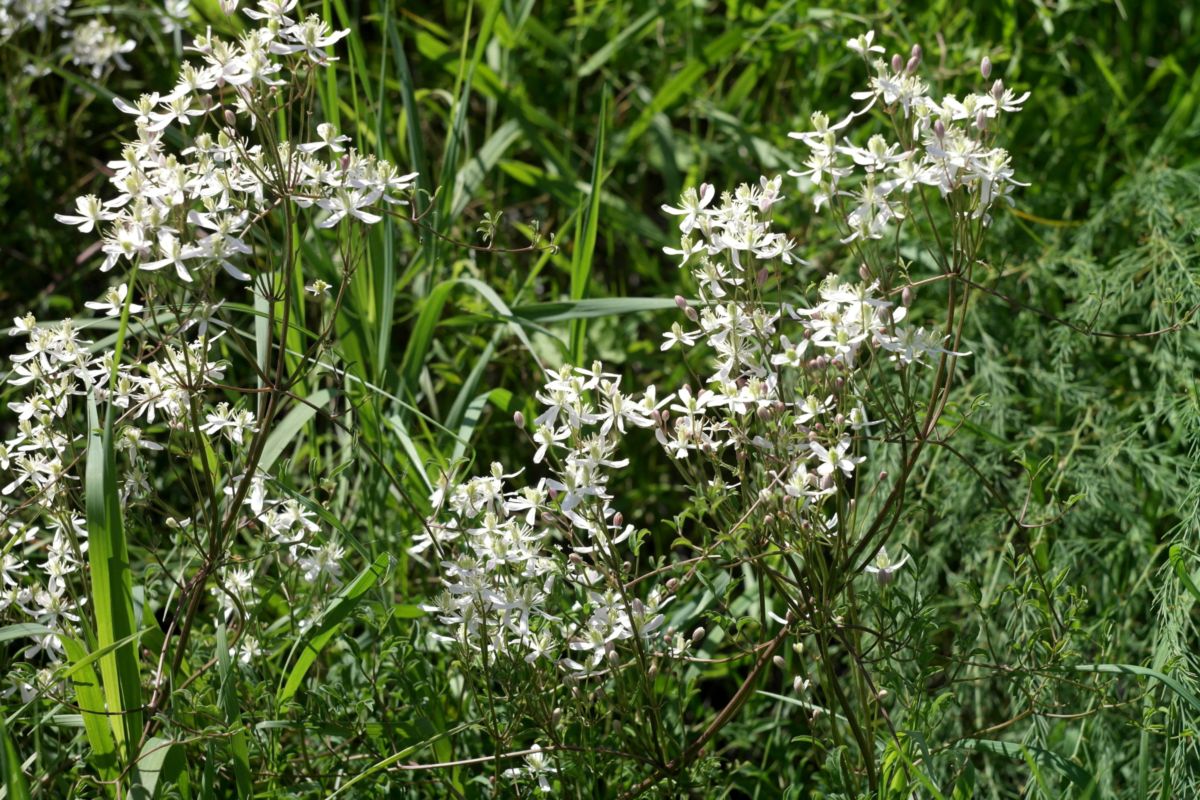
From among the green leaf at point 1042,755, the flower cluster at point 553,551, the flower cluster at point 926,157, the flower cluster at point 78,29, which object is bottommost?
the green leaf at point 1042,755

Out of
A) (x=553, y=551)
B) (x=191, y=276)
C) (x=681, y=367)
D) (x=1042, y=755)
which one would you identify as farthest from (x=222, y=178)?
(x=681, y=367)

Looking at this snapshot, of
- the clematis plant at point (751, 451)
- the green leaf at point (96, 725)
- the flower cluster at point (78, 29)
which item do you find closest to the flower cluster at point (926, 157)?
the clematis plant at point (751, 451)

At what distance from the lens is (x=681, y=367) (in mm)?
2680

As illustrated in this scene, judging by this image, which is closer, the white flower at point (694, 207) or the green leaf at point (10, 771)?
the green leaf at point (10, 771)

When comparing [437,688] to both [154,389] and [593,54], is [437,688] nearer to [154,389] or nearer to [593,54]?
[154,389]

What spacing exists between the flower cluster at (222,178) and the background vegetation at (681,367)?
20 cm

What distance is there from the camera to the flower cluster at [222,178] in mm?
Answer: 1318

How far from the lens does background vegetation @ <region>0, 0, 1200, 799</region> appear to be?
5.38 ft

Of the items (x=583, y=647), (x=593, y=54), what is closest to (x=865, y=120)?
(x=593, y=54)

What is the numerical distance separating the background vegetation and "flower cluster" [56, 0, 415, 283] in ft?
0.66

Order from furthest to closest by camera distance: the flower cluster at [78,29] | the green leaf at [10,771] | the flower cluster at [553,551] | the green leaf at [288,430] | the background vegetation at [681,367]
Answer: the flower cluster at [78,29], the green leaf at [288,430], the background vegetation at [681,367], the flower cluster at [553,551], the green leaf at [10,771]

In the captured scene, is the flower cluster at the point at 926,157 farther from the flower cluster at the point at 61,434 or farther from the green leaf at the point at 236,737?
the green leaf at the point at 236,737

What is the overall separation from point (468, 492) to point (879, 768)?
26.7 inches

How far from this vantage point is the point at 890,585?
1518 millimetres
